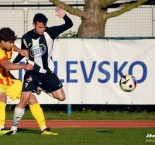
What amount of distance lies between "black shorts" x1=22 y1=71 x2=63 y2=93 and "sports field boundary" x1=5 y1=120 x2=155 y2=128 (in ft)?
6.14

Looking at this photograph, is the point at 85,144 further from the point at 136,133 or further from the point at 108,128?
the point at 108,128

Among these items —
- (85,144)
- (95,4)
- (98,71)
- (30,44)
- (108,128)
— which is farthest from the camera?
(95,4)

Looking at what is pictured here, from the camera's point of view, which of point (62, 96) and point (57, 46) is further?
point (57, 46)

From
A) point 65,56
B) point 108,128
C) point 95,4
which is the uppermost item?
point 95,4

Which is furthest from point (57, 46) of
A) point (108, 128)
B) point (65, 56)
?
point (108, 128)

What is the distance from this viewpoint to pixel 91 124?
17.4 metres

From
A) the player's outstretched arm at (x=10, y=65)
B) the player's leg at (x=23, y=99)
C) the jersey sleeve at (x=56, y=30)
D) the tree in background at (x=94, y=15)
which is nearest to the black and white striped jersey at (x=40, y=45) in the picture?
the jersey sleeve at (x=56, y=30)

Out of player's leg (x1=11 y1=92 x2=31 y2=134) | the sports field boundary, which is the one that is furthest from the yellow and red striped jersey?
the sports field boundary

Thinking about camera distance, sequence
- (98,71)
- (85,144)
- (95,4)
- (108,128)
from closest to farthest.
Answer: (85,144)
(108,128)
(98,71)
(95,4)

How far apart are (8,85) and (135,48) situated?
6048 mm

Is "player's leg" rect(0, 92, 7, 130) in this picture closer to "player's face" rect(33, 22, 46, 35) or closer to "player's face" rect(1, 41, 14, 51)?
"player's face" rect(1, 41, 14, 51)

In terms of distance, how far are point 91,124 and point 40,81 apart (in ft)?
9.02

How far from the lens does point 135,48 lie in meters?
20.1

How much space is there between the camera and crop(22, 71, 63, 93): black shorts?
14.7 metres
